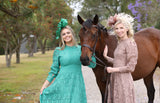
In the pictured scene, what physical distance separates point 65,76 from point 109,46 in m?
1.11

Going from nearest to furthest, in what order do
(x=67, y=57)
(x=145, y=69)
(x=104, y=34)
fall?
(x=67, y=57)
(x=104, y=34)
(x=145, y=69)

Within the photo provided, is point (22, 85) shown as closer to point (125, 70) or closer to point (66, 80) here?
point (66, 80)

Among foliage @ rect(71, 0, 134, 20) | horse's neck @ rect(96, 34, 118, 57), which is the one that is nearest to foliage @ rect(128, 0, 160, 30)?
foliage @ rect(71, 0, 134, 20)

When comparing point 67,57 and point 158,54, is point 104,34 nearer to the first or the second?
point 67,57

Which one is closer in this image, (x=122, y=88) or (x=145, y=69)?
(x=122, y=88)

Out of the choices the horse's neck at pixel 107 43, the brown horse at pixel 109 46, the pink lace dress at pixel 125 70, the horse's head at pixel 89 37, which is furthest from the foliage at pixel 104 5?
the pink lace dress at pixel 125 70

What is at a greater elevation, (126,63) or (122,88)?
(126,63)

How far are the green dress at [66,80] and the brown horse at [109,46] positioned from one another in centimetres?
28

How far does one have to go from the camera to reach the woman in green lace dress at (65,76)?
9.41 feet

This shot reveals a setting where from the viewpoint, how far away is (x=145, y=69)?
415cm

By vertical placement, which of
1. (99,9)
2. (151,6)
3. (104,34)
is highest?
(99,9)

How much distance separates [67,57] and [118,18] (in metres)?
0.99

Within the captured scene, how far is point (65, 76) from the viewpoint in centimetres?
295

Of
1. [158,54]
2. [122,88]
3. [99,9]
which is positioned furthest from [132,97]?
[99,9]
